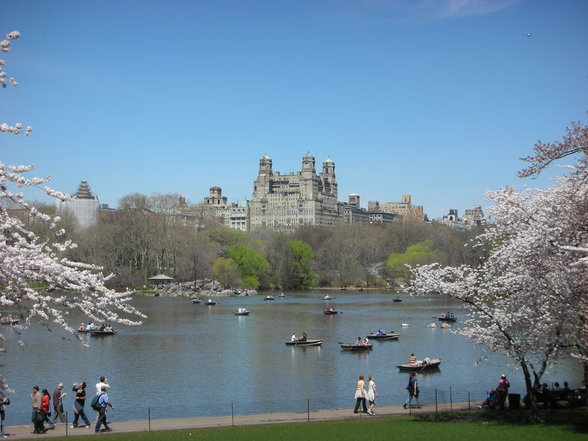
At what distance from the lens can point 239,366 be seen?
1578 inches

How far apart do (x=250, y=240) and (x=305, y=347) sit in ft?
265

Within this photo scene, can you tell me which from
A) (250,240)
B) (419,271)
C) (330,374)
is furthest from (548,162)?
(250,240)

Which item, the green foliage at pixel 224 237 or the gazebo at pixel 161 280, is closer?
the gazebo at pixel 161 280

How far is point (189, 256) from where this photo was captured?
108 m

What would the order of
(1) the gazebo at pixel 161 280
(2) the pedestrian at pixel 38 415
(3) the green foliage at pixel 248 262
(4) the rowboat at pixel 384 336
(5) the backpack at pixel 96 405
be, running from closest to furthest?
1. (2) the pedestrian at pixel 38 415
2. (5) the backpack at pixel 96 405
3. (4) the rowboat at pixel 384 336
4. (1) the gazebo at pixel 161 280
5. (3) the green foliage at pixel 248 262

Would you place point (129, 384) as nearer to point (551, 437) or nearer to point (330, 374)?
point (330, 374)

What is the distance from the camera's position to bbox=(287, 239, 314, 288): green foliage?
124m

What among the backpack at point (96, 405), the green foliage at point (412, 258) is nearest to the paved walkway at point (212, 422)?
the backpack at point (96, 405)

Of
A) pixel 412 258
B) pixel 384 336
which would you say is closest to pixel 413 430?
pixel 384 336

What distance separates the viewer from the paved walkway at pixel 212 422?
71.9 feet

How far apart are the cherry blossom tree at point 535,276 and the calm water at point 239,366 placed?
652 centimetres

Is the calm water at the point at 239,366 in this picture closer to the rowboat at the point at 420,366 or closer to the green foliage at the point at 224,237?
the rowboat at the point at 420,366

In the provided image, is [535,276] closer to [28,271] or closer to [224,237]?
[28,271]

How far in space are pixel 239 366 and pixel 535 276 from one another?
76.2 feet
